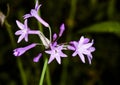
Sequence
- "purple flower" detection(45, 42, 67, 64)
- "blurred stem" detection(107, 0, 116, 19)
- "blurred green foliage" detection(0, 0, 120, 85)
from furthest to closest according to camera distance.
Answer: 1. "blurred stem" detection(107, 0, 116, 19)
2. "blurred green foliage" detection(0, 0, 120, 85)
3. "purple flower" detection(45, 42, 67, 64)

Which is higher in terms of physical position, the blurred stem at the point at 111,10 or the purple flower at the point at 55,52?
the blurred stem at the point at 111,10

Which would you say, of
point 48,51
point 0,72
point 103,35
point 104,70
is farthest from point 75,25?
point 48,51

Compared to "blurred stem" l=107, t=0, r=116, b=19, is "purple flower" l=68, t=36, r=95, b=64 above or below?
below

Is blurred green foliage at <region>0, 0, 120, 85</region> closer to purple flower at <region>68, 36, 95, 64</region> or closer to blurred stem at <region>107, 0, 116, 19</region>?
blurred stem at <region>107, 0, 116, 19</region>

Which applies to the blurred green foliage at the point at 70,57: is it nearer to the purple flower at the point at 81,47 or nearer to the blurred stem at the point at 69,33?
the blurred stem at the point at 69,33

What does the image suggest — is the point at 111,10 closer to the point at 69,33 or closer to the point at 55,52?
the point at 69,33

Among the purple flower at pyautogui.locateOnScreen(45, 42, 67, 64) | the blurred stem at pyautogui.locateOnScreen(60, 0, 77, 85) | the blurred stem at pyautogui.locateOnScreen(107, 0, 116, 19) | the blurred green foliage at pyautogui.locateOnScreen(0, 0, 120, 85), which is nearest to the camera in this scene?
the purple flower at pyautogui.locateOnScreen(45, 42, 67, 64)

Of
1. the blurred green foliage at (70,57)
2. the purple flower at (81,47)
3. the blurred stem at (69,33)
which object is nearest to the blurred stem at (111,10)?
the blurred green foliage at (70,57)

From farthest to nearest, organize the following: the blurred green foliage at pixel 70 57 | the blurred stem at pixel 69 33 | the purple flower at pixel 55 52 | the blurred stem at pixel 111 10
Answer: the blurred stem at pixel 111 10, the blurred green foliage at pixel 70 57, the blurred stem at pixel 69 33, the purple flower at pixel 55 52

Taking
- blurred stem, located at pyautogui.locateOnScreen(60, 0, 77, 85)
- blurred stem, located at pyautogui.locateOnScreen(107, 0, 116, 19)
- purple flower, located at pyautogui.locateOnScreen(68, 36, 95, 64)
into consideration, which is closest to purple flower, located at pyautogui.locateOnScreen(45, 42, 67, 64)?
purple flower, located at pyautogui.locateOnScreen(68, 36, 95, 64)
